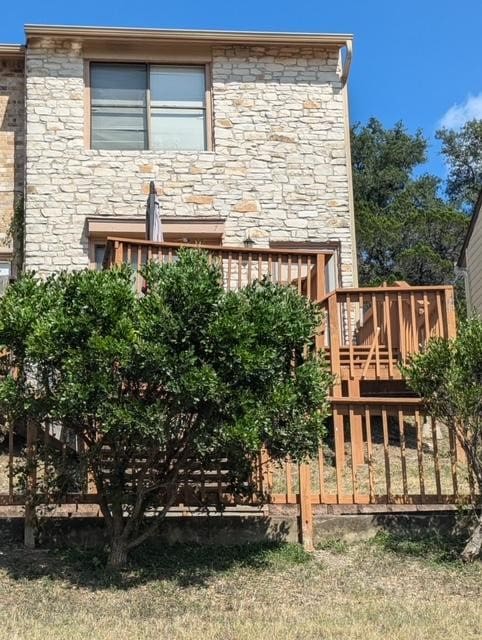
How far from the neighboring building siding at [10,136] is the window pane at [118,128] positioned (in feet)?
3.97

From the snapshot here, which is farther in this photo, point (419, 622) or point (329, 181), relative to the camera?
point (329, 181)

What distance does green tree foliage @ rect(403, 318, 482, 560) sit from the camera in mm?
6324

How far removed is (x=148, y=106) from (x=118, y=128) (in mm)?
598

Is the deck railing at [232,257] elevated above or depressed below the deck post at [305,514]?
above

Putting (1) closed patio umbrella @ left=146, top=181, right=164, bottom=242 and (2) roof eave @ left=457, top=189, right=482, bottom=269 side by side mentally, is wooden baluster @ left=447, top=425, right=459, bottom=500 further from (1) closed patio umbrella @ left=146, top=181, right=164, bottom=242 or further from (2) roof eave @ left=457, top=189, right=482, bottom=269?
(2) roof eave @ left=457, top=189, right=482, bottom=269

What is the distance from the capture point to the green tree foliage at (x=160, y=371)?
561cm

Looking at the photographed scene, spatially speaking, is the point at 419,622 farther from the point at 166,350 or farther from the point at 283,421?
the point at 166,350

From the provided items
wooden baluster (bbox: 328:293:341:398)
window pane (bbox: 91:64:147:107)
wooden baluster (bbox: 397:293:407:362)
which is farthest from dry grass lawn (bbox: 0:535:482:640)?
window pane (bbox: 91:64:147:107)

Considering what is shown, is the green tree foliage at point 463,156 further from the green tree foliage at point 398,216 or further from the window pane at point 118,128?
the window pane at point 118,128

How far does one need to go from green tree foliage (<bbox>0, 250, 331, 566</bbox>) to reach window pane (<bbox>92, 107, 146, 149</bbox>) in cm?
709

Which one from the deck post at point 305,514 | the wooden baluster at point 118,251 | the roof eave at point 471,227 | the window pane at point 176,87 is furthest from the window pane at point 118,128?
the roof eave at point 471,227

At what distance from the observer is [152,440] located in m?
5.75

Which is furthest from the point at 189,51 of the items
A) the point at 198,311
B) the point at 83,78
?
the point at 198,311

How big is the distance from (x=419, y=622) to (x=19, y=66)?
36.6 ft
